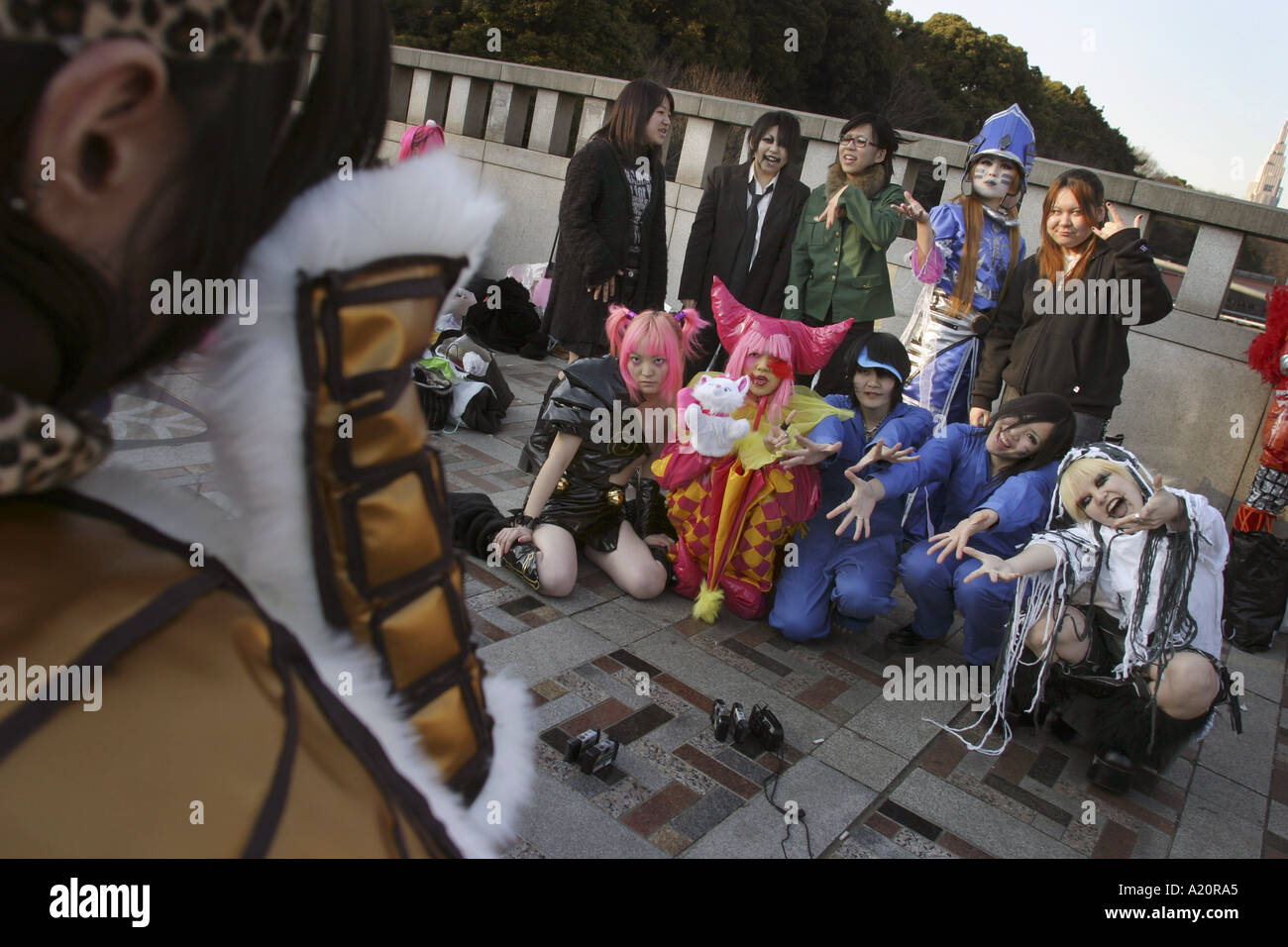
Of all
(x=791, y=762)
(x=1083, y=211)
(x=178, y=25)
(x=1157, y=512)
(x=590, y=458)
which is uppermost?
(x=1083, y=211)

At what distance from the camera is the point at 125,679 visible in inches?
20.5

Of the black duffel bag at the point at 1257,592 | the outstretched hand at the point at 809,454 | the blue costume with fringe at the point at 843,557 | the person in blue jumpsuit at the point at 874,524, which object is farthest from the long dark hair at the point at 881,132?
the black duffel bag at the point at 1257,592

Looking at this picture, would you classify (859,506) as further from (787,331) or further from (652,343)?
(652,343)

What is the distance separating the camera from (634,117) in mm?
4969

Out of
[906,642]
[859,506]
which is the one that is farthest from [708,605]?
[906,642]

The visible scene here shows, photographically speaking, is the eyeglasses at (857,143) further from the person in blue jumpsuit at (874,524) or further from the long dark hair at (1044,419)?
the long dark hair at (1044,419)

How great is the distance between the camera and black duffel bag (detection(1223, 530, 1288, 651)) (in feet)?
14.5

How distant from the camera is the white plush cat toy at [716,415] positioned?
3791mm

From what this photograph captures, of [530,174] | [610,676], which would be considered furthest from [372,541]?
[530,174]

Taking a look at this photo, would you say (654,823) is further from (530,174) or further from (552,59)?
(552,59)

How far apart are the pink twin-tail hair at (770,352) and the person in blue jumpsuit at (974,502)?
50cm

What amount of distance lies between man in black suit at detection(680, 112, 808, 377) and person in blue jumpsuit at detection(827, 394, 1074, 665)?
5.58 ft

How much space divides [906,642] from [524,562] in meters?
1.69

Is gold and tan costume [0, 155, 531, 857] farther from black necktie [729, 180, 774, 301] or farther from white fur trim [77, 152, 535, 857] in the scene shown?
black necktie [729, 180, 774, 301]
